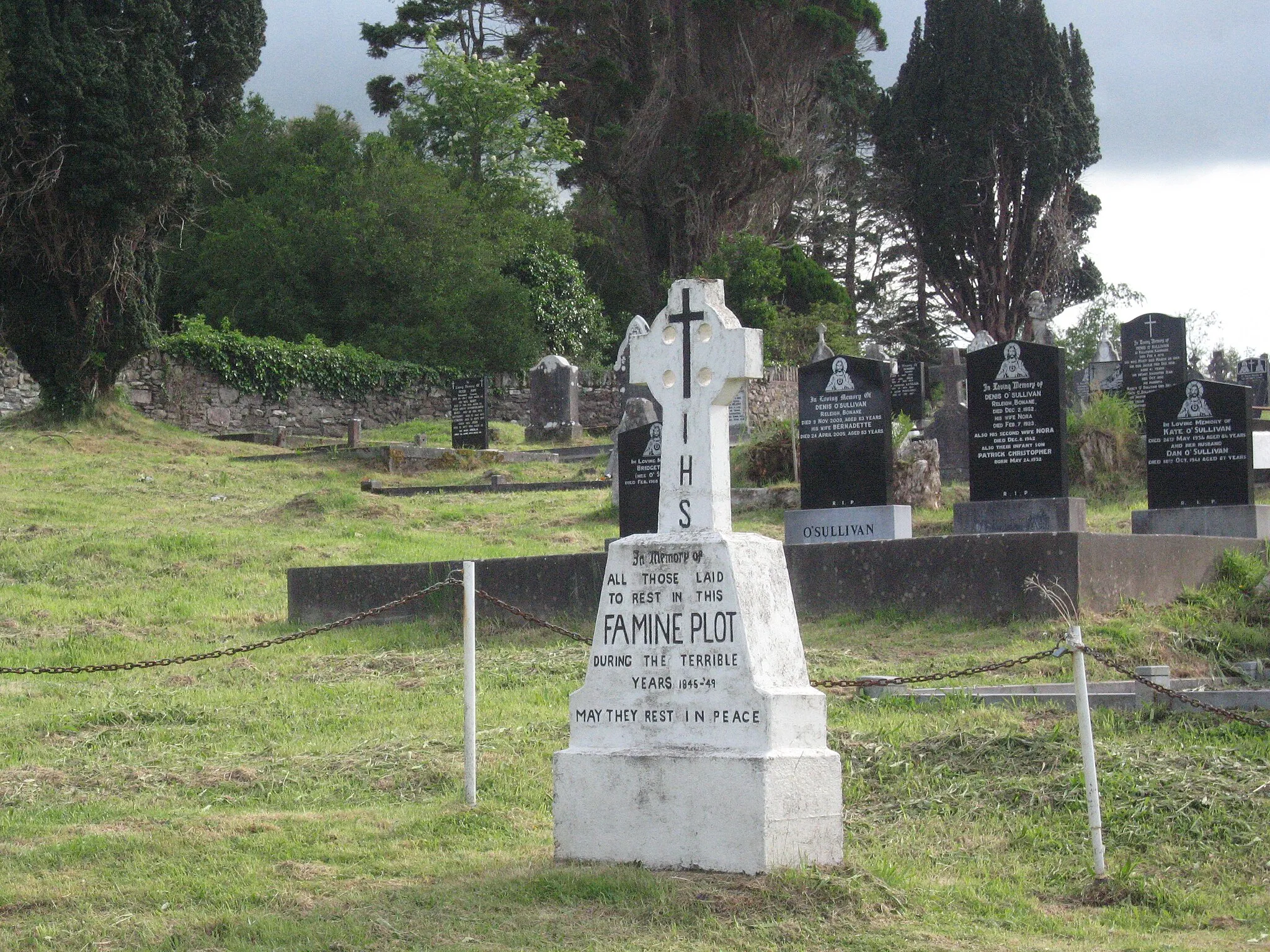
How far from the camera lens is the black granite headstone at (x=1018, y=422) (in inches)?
555

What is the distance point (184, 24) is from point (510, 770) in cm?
2299

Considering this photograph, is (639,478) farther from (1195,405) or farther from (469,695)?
(469,695)

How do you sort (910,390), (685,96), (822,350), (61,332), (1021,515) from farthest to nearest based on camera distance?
(685,96), (822,350), (61,332), (910,390), (1021,515)

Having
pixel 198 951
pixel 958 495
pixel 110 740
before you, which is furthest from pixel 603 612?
pixel 958 495

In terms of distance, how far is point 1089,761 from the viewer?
5949mm

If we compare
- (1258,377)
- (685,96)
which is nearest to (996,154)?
(685,96)

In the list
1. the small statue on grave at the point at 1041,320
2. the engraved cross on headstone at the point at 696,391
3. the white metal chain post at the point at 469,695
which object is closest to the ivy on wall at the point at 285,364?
the small statue on grave at the point at 1041,320

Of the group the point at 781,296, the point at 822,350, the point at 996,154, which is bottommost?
the point at 822,350

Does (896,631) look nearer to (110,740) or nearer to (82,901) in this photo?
(110,740)

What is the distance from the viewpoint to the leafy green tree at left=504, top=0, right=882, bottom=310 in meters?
41.0

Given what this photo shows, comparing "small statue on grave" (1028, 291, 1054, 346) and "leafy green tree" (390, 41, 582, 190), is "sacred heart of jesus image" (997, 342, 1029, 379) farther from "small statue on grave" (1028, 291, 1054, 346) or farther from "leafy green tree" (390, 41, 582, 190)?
"leafy green tree" (390, 41, 582, 190)

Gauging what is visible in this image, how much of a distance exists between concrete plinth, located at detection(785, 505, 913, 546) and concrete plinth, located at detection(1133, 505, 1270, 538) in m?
2.20

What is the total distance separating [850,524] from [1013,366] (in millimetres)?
2161

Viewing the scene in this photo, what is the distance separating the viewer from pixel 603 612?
624 cm
